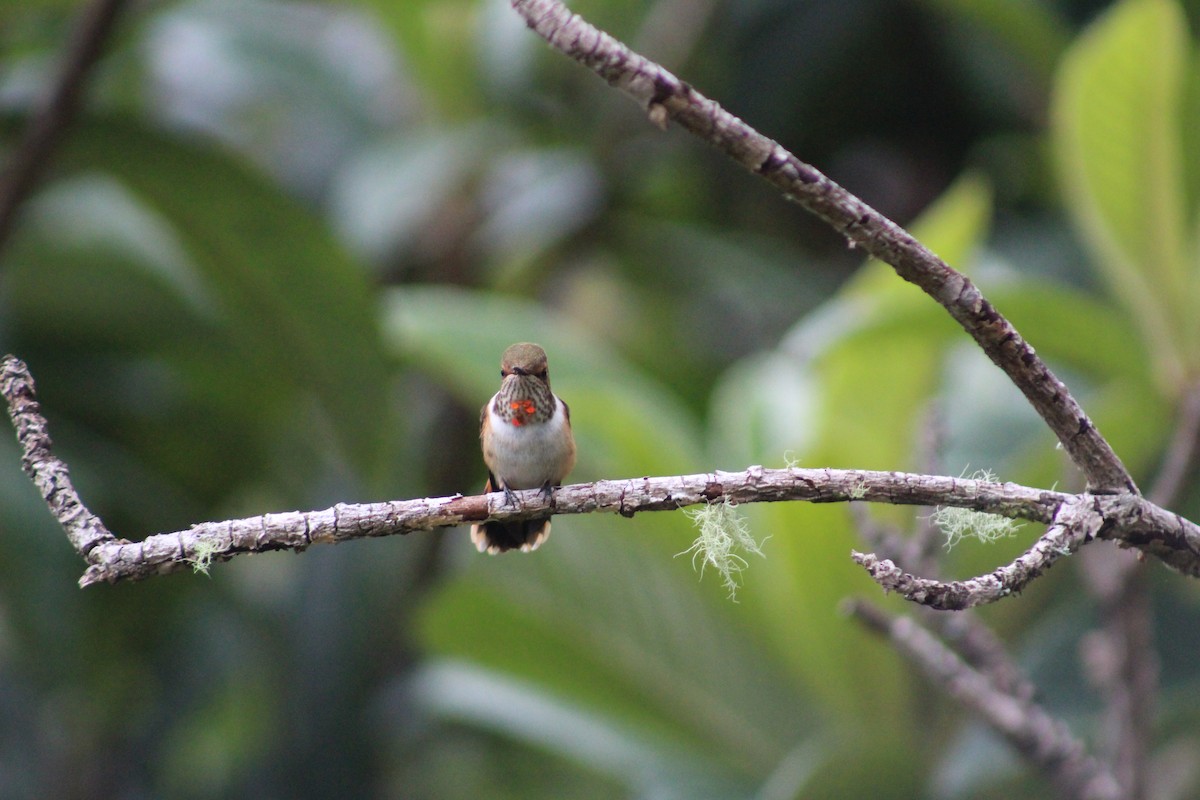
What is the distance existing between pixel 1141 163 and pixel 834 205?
5.45 feet

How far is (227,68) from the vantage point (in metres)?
4.66

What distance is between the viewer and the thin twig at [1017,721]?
1969 millimetres

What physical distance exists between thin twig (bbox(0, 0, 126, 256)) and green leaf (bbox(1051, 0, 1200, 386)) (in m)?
2.29

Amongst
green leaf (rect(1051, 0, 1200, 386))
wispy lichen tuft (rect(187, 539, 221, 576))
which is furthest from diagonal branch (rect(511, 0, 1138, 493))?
green leaf (rect(1051, 0, 1200, 386))

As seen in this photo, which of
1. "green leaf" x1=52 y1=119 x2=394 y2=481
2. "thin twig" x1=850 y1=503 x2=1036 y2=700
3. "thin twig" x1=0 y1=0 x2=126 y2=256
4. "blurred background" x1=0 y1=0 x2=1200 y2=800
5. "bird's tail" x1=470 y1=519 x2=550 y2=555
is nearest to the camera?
"bird's tail" x1=470 y1=519 x2=550 y2=555

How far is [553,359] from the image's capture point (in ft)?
10.6

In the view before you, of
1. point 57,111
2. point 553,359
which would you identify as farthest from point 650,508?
point 57,111

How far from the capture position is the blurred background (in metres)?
2.70

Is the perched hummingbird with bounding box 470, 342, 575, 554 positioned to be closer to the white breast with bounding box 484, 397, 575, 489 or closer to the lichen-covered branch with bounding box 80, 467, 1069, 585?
the white breast with bounding box 484, 397, 575, 489

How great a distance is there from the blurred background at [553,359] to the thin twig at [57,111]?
149mm

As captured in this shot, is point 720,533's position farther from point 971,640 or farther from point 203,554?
point 971,640

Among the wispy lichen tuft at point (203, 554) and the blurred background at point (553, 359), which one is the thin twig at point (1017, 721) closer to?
the blurred background at point (553, 359)

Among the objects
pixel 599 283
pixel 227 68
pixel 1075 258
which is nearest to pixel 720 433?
pixel 1075 258

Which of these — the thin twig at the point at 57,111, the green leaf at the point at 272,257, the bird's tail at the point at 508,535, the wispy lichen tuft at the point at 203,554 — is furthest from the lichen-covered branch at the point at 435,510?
the thin twig at the point at 57,111
